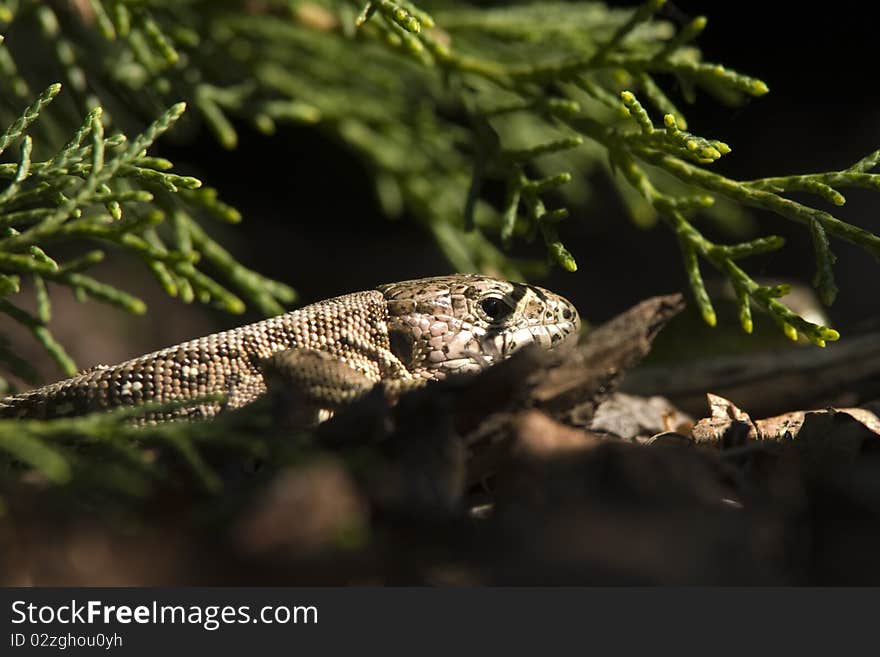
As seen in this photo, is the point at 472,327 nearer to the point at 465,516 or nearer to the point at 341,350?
the point at 341,350

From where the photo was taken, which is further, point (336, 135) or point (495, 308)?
point (336, 135)

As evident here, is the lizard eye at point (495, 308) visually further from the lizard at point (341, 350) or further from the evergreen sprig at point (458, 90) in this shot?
the evergreen sprig at point (458, 90)

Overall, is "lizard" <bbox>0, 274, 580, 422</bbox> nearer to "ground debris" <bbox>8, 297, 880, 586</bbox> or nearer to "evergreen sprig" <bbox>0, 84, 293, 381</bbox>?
"evergreen sprig" <bbox>0, 84, 293, 381</bbox>

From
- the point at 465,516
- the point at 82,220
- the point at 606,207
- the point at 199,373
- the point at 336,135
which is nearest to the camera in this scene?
the point at 465,516

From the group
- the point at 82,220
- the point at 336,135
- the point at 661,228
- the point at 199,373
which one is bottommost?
the point at 661,228

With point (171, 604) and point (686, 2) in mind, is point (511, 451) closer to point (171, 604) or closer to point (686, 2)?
point (171, 604)

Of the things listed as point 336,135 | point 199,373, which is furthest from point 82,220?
point 336,135

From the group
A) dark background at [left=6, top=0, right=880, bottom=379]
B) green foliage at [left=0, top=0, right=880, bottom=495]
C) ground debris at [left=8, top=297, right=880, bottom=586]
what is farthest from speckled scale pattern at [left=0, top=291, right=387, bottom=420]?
dark background at [left=6, top=0, right=880, bottom=379]

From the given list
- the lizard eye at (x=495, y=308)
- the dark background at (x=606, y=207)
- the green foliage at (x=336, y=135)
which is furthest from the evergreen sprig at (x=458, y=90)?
the dark background at (x=606, y=207)
